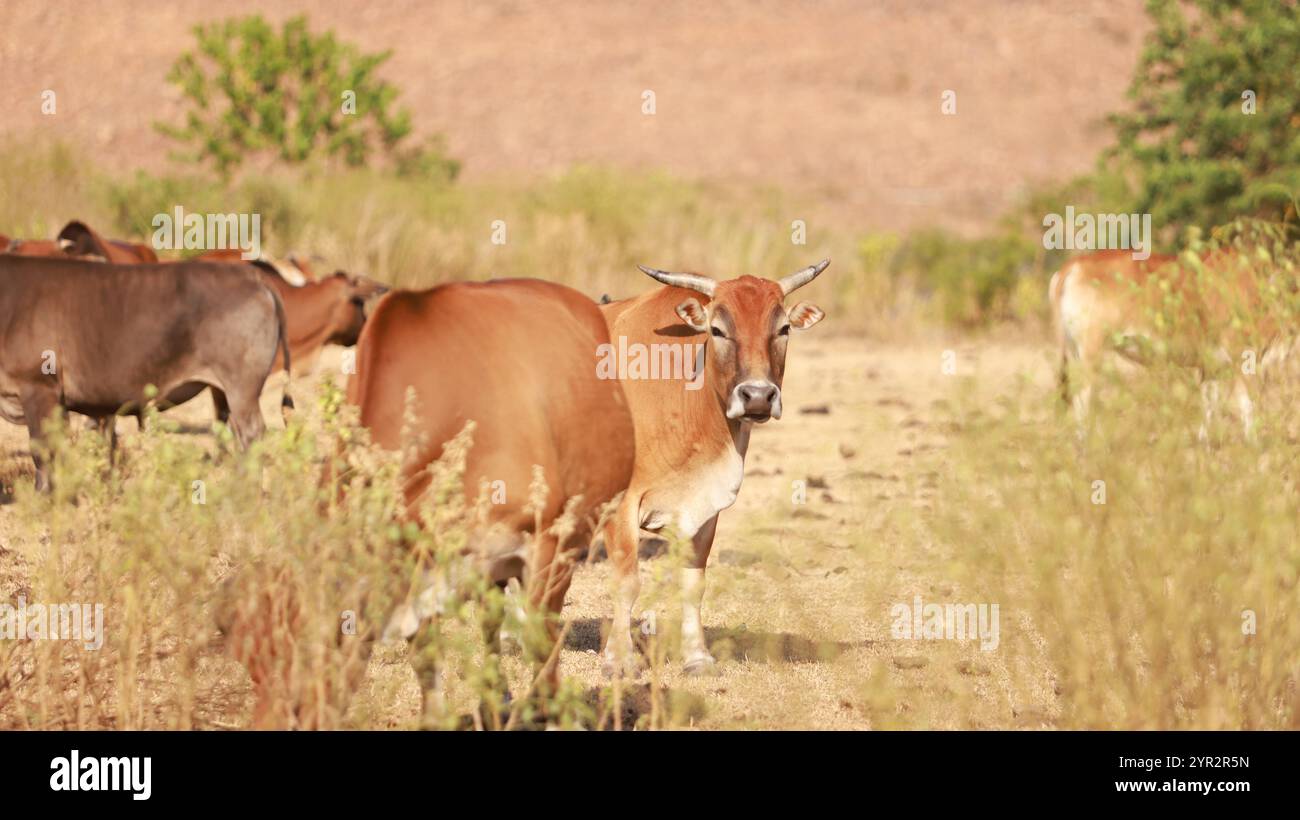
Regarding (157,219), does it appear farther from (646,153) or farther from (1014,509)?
(646,153)

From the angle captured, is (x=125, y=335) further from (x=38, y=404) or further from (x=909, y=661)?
(x=909, y=661)

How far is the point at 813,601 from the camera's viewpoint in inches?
318

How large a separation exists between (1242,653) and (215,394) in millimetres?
7496

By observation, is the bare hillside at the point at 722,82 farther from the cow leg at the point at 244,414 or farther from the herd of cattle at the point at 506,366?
the cow leg at the point at 244,414

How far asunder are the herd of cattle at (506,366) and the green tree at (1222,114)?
522cm

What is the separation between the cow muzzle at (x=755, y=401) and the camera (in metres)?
6.58

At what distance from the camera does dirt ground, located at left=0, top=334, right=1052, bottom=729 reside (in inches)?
220

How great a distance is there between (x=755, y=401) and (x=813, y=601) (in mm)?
1838

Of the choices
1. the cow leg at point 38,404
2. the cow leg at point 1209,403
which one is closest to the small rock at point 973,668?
the cow leg at point 1209,403

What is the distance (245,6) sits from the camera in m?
51.9

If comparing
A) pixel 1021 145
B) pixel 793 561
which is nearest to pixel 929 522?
pixel 793 561

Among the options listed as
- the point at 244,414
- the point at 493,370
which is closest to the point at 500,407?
the point at 493,370

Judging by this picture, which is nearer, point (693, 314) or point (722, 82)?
point (693, 314)
